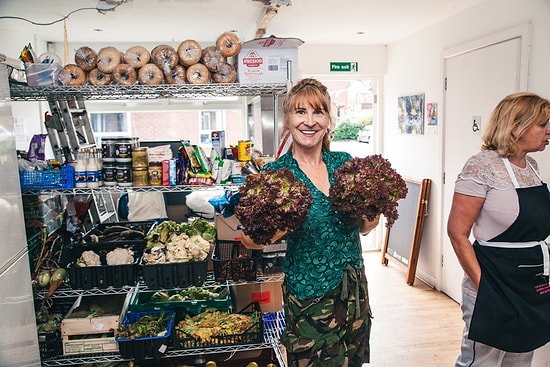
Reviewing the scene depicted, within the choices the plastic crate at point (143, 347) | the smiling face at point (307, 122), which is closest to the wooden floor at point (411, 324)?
the plastic crate at point (143, 347)

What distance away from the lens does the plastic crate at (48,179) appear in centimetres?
230

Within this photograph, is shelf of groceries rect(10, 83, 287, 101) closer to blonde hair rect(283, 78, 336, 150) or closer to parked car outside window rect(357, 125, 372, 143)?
blonde hair rect(283, 78, 336, 150)

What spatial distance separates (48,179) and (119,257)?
1.73 ft

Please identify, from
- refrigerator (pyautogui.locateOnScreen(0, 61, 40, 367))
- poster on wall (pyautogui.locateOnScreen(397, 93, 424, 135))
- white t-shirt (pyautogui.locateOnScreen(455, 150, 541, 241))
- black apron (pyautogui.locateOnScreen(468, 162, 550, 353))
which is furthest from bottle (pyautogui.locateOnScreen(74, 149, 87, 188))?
poster on wall (pyautogui.locateOnScreen(397, 93, 424, 135))

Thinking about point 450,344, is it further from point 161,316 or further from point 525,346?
point 161,316

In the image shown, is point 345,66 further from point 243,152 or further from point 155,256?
point 155,256

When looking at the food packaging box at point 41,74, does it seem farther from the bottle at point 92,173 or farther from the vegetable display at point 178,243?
the vegetable display at point 178,243

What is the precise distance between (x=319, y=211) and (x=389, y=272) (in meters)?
3.59

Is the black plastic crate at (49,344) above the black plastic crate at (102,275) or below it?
below

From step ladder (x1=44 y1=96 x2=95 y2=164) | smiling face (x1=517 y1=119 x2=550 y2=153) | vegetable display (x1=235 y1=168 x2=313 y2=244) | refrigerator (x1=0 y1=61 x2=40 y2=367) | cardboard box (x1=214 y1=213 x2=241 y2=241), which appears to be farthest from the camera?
step ladder (x1=44 y1=96 x2=95 y2=164)

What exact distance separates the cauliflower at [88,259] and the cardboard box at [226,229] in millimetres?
630

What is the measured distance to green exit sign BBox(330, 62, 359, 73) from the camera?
5016 millimetres

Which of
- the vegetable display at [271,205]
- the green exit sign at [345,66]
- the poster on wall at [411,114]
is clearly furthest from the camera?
the green exit sign at [345,66]

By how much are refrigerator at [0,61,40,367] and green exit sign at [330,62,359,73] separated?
361 cm
